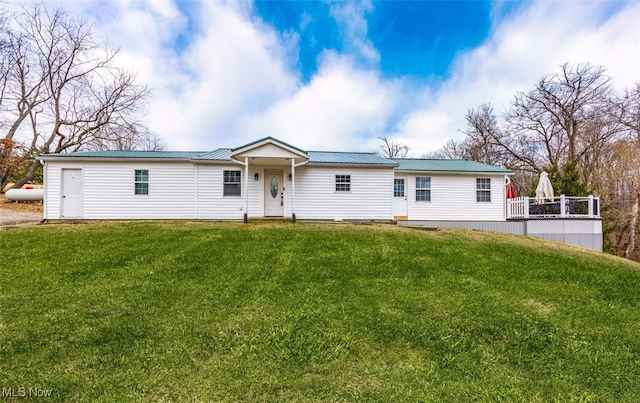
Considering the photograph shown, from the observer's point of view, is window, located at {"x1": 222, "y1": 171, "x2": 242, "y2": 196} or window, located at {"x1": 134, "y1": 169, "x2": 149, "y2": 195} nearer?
window, located at {"x1": 134, "y1": 169, "x2": 149, "y2": 195}

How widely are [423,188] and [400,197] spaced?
129cm

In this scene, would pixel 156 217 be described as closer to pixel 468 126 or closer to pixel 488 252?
pixel 488 252

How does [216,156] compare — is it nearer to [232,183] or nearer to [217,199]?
[232,183]

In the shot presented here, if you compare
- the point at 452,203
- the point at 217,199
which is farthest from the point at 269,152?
the point at 452,203

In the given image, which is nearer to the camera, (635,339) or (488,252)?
(635,339)

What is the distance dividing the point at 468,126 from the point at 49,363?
32.3 metres

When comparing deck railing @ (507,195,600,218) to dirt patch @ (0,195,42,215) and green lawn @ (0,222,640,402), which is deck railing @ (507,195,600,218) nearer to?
green lawn @ (0,222,640,402)

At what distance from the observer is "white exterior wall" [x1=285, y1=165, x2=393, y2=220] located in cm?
1355

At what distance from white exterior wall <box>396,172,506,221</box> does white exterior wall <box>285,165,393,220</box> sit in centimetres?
176

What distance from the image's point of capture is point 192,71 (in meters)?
15.5

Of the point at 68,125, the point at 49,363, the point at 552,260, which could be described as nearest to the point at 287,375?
the point at 49,363

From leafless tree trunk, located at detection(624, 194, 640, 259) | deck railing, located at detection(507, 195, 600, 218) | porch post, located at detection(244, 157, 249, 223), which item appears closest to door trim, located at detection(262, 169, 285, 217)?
porch post, located at detection(244, 157, 249, 223)

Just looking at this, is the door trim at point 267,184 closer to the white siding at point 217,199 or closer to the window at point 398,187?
the white siding at point 217,199

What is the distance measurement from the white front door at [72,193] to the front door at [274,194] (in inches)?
314
